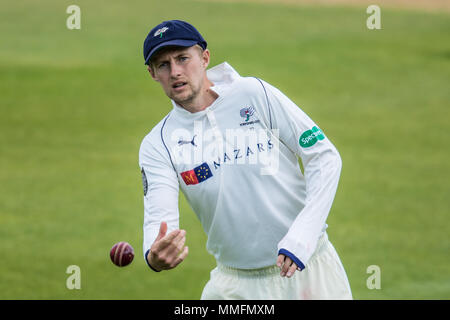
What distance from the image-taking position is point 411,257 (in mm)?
11242

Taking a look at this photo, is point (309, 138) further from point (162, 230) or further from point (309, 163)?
point (162, 230)

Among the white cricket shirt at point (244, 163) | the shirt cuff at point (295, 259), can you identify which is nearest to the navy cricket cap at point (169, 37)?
the white cricket shirt at point (244, 163)

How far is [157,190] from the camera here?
16.3 ft

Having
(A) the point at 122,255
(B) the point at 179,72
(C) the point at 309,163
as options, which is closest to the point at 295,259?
(C) the point at 309,163

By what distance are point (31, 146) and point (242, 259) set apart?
1369 cm

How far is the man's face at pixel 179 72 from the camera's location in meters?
5.00

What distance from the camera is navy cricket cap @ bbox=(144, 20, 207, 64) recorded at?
4.93m

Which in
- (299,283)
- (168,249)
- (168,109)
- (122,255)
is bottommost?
(299,283)

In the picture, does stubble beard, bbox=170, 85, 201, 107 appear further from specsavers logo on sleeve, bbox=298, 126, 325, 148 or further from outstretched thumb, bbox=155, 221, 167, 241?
outstretched thumb, bbox=155, 221, 167, 241

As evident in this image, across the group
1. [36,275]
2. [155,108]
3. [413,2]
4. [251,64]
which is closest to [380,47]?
[251,64]

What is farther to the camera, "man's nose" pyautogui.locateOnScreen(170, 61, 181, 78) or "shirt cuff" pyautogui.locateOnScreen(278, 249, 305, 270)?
"man's nose" pyautogui.locateOnScreen(170, 61, 181, 78)

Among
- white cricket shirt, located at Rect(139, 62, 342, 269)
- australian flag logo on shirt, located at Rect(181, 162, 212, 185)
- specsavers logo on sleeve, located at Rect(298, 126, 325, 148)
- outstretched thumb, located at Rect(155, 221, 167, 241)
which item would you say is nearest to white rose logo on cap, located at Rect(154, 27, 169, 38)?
white cricket shirt, located at Rect(139, 62, 342, 269)

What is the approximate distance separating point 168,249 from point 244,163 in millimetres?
918

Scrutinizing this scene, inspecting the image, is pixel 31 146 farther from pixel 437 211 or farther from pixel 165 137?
pixel 165 137
